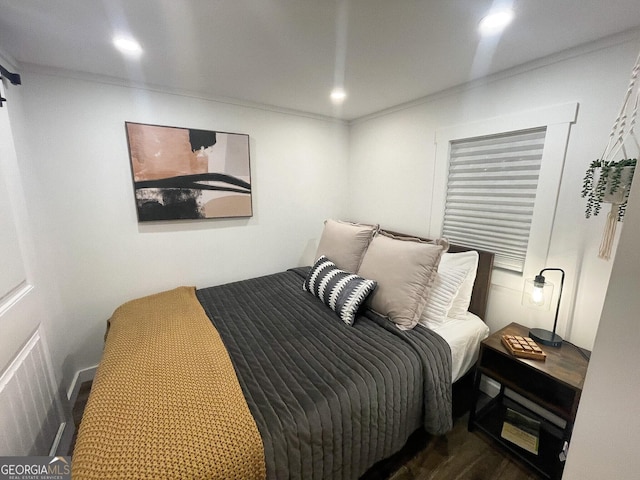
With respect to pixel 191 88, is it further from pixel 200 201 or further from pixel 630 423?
pixel 630 423

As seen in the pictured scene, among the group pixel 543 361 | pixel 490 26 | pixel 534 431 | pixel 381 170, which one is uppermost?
→ pixel 490 26

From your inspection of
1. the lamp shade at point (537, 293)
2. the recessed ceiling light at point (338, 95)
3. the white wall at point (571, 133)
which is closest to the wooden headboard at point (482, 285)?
the white wall at point (571, 133)

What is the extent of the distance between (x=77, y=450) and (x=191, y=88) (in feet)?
7.34

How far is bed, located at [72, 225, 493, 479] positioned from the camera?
34.3 inches

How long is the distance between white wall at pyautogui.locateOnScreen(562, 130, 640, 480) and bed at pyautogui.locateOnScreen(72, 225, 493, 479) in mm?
734

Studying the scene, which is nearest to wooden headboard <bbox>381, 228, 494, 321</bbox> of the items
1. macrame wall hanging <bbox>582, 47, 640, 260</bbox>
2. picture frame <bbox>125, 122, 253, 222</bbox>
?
macrame wall hanging <bbox>582, 47, 640, 260</bbox>

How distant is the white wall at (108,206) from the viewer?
5.59 ft

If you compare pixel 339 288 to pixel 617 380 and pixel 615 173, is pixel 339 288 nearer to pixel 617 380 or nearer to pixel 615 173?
pixel 617 380

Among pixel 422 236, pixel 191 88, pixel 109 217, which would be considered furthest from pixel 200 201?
pixel 422 236

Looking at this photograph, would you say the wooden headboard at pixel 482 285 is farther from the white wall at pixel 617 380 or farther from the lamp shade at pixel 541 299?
the white wall at pixel 617 380

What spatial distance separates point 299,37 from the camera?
4.39 feet

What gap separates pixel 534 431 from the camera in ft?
5.14

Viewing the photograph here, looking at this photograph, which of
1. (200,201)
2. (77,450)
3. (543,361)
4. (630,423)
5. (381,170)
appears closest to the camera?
(630,423)

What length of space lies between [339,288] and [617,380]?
1331mm
